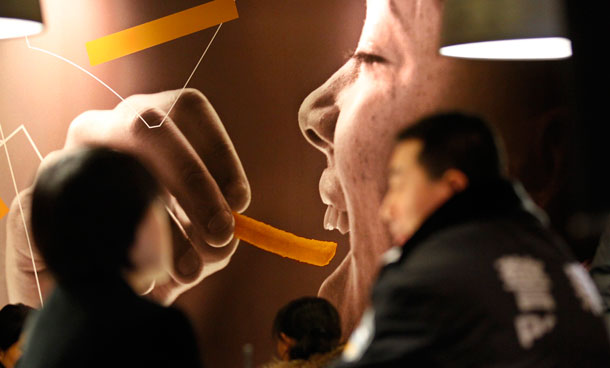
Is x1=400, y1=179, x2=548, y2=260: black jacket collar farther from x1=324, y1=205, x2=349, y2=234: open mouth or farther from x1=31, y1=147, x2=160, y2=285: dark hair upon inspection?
x1=324, y1=205, x2=349, y2=234: open mouth

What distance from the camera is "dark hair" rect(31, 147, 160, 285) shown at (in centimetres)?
112

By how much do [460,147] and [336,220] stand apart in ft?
5.68

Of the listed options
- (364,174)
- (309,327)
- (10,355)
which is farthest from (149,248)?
(364,174)

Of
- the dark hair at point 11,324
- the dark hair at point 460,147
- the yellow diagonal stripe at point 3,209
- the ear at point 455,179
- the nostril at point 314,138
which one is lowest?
the dark hair at point 11,324

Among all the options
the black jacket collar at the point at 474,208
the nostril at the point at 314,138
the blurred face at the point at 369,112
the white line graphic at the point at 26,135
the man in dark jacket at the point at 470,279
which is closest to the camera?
the man in dark jacket at the point at 470,279

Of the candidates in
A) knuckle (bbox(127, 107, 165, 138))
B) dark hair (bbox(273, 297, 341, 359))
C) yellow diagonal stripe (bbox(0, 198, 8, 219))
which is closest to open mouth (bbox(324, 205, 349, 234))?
dark hair (bbox(273, 297, 341, 359))

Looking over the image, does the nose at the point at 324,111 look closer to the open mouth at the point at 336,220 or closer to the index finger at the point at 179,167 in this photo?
the open mouth at the point at 336,220

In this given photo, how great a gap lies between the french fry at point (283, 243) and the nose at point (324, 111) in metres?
0.41

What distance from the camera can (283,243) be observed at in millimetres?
3178

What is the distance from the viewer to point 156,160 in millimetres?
3268

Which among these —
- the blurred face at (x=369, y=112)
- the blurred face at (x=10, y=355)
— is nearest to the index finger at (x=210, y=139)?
the blurred face at (x=369, y=112)

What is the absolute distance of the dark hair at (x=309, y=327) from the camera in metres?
2.24

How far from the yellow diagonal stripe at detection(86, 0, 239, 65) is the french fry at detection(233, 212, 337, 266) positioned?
2.90 ft

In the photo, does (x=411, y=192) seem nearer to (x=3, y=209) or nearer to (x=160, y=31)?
(x=160, y=31)
